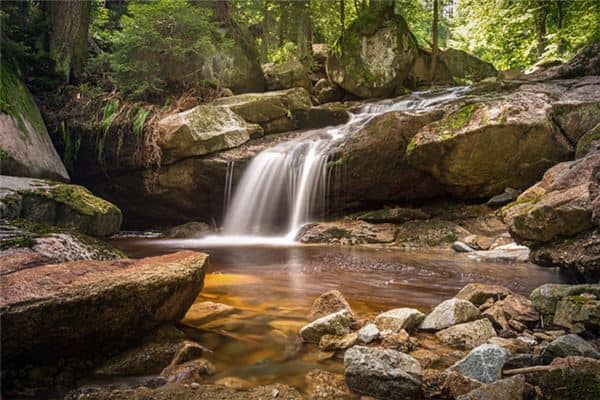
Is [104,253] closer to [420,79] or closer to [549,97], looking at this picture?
[549,97]

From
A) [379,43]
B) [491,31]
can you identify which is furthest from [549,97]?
[491,31]

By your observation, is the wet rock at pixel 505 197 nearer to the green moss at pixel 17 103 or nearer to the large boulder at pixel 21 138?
the large boulder at pixel 21 138

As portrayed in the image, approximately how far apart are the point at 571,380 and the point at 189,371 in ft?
6.74

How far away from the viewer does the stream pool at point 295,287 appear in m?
2.82

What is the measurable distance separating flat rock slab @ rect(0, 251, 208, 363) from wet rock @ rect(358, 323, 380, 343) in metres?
1.30

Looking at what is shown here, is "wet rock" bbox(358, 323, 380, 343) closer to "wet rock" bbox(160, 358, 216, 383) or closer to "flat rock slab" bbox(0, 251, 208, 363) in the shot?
"wet rock" bbox(160, 358, 216, 383)

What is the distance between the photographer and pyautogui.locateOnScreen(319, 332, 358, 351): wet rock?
115 inches

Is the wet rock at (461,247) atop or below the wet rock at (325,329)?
below

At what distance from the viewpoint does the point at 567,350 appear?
238 cm

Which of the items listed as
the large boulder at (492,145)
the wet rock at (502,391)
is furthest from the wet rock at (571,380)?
the large boulder at (492,145)

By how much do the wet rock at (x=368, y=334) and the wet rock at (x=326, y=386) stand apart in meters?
0.47

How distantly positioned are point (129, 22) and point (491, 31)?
58.8 feet

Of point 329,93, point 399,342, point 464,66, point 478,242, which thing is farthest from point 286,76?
point 399,342

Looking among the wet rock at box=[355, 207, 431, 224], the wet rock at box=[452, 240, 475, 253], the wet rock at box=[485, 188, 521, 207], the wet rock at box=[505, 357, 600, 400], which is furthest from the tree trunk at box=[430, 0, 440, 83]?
the wet rock at box=[505, 357, 600, 400]
